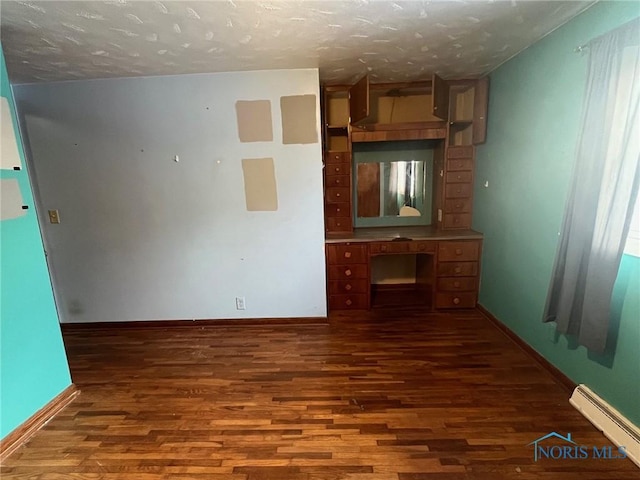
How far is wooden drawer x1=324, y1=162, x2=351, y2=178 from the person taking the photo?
310 centimetres

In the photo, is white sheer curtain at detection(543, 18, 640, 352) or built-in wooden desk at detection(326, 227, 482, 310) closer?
white sheer curtain at detection(543, 18, 640, 352)

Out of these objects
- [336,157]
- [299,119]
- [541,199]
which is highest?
[299,119]

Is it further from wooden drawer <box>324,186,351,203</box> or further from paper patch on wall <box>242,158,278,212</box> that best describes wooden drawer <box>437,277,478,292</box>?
paper patch on wall <box>242,158,278,212</box>

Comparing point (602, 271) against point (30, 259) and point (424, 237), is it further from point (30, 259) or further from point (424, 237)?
point (30, 259)

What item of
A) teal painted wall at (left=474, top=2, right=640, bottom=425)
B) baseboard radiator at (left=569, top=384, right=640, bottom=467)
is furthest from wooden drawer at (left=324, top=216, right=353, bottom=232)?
baseboard radiator at (left=569, top=384, right=640, bottom=467)

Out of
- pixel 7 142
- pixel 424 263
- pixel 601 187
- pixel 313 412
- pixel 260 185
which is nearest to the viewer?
pixel 601 187

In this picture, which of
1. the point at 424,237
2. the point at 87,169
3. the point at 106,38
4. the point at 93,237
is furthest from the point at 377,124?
the point at 93,237

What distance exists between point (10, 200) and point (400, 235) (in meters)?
2.94

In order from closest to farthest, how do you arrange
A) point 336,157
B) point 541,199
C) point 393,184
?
point 541,199, point 336,157, point 393,184

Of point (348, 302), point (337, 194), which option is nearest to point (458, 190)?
point (337, 194)

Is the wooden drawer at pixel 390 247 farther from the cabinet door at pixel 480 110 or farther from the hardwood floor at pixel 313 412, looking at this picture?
the cabinet door at pixel 480 110

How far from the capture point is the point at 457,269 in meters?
3.02

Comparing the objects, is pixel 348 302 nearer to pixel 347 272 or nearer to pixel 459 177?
pixel 347 272

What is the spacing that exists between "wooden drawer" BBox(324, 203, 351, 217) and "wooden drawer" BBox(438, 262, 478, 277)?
1098mm
